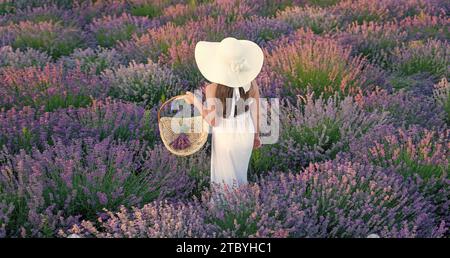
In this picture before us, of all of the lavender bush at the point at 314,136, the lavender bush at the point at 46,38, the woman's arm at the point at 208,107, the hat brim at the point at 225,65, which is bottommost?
the lavender bush at the point at 314,136

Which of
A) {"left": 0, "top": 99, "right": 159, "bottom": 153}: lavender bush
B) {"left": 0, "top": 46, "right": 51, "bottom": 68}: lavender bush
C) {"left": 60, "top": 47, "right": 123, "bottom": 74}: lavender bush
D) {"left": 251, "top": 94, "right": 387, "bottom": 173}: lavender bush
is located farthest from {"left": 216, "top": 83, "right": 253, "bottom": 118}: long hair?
{"left": 0, "top": 46, "right": 51, "bottom": 68}: lavender bush

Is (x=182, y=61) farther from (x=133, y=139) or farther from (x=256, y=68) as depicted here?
(x=256, y=68)

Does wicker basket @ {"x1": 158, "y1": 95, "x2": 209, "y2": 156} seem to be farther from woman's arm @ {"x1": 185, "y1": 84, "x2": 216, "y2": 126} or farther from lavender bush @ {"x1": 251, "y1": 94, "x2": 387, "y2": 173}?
lavender bush @ {"x1": 251, "y1": 94, "x2": 387, "y2": 173}

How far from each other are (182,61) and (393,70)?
2.52m

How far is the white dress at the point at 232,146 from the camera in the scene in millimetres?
3473

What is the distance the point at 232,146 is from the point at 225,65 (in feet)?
Result: 1.82

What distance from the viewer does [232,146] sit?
11.5ft

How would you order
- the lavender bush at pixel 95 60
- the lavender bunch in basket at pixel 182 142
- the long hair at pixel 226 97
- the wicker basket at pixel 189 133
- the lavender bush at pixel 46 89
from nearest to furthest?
the long hair at pixel 226 97, the wicker basket at pixel 189 133, the lavender bunch in basket at pixel 182 142, the lavender bush at pixel 46 89, the lavender bush at pixel 95 60

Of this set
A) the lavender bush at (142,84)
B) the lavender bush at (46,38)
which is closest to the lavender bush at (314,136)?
the lavender bush at (142,84)

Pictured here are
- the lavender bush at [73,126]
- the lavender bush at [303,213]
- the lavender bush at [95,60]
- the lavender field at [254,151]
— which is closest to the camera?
the lavender bush at [303,213]

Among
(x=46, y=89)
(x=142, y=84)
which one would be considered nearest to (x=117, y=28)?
(x=142, y=84)

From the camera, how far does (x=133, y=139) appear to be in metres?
4.50

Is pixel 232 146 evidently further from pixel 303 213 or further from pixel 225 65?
pixel 303 213

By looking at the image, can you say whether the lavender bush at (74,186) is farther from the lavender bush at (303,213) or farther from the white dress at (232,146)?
the white dress at (232,146)
